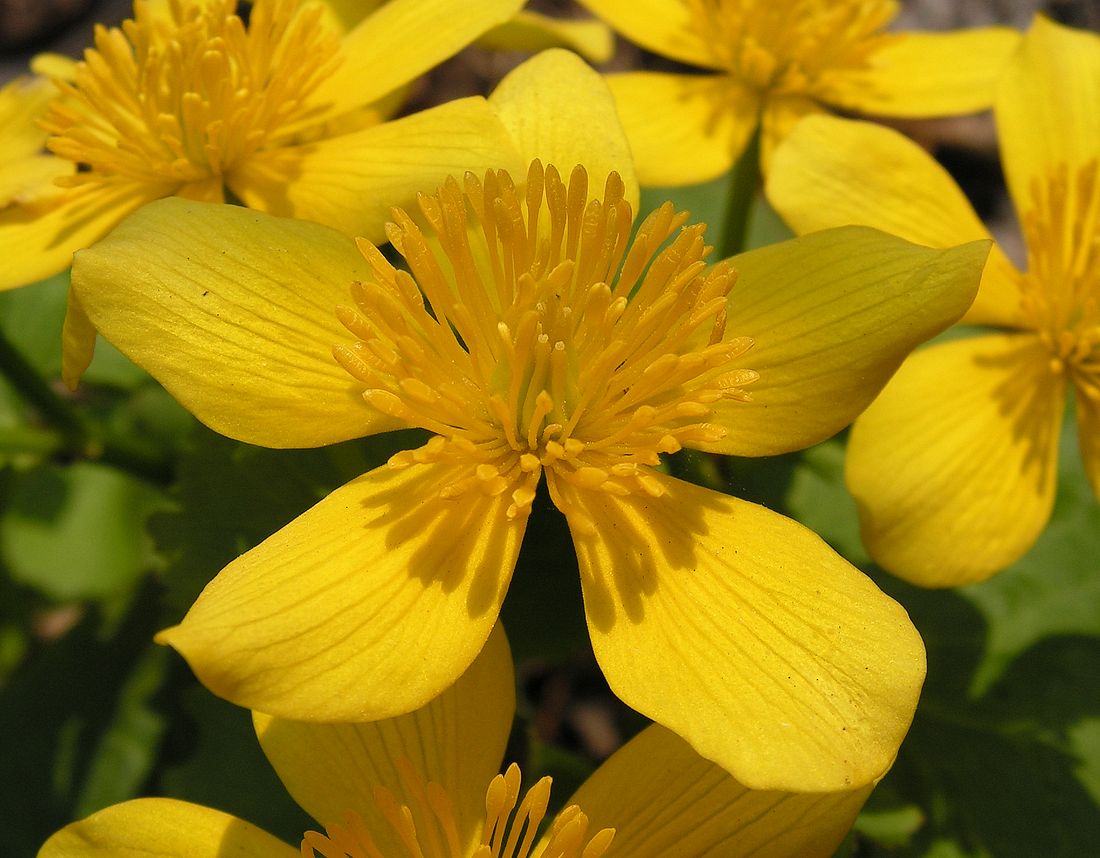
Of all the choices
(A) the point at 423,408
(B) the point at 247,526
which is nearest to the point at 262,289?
(A) the point at 423,408

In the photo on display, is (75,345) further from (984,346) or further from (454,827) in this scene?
(984,346)

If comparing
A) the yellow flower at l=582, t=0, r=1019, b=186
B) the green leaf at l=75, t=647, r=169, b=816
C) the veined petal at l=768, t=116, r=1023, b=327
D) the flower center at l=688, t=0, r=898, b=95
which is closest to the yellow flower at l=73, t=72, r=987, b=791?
the veined petal at l=768, t=116, r=1023, b=327

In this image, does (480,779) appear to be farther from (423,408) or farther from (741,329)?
(741,329)

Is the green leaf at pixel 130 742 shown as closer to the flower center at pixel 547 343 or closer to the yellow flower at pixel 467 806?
the yellow flower at pixel 467 806

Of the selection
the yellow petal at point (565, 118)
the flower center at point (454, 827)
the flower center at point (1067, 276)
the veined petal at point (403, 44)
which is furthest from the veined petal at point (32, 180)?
the flower center at point (1067, 276)

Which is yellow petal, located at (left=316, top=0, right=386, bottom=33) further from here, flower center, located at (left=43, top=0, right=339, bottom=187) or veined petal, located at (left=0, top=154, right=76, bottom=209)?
veined petal, located at (left=0, top=154, right=76, bottom=209)

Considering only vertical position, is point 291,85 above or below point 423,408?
above
